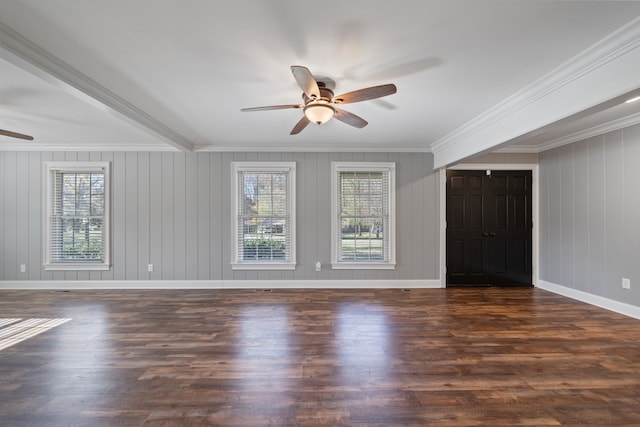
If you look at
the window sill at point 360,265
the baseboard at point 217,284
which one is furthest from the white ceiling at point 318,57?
the baseboard at point 217,284

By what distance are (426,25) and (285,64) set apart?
40.9 inches

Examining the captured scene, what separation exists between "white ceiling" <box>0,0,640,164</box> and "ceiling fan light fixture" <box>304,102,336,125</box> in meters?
0.27

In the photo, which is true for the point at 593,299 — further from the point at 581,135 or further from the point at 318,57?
the point at 318,57

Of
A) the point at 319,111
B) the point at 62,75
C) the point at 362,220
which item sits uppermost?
the point at 62,75

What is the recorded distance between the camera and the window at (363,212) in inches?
188

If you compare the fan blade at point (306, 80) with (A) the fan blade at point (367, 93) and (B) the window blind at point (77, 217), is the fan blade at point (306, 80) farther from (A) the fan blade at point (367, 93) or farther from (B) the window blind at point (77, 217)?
(B) the window blind at point (77, 217)

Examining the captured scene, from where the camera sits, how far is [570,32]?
179 cm

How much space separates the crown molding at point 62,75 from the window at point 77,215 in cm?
224

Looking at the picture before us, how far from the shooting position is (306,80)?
6.44 ft

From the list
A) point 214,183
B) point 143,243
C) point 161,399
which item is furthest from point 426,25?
point 143,243

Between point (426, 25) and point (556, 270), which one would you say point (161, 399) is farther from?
point (556, 270)

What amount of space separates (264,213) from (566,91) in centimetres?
404

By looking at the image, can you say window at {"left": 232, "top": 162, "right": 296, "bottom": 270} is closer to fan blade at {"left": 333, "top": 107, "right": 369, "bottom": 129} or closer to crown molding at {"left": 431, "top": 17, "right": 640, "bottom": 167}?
fan blade at {"left": 333, "top": 107, "right": 369, "bottom": 129}

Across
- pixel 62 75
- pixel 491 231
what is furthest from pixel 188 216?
pixel 491 231
